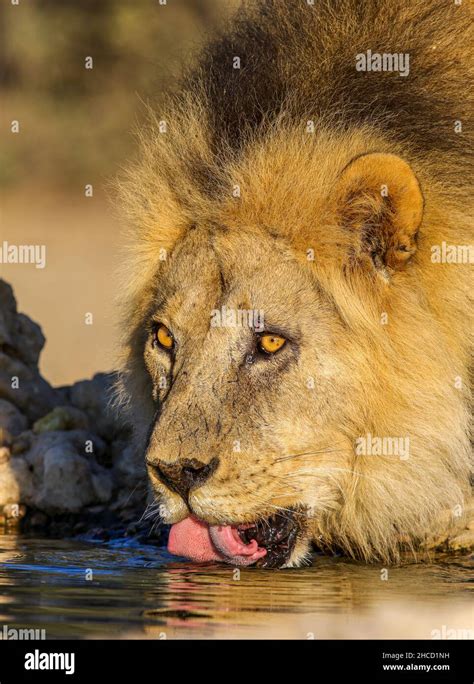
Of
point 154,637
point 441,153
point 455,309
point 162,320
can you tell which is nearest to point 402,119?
point 441,153

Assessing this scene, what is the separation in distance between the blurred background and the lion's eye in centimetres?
1151

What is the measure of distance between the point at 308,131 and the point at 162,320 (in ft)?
4.01

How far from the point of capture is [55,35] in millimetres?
26219

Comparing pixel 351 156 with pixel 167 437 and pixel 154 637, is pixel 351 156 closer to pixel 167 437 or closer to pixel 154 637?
pixel 167 437

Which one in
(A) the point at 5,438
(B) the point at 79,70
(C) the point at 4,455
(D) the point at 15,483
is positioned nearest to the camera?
(D) the point at 15,483

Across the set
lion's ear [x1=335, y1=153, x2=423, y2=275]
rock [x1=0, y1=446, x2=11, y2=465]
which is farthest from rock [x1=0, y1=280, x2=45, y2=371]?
lion's ear [x1=335, y1=153, x2=423, y2=275]

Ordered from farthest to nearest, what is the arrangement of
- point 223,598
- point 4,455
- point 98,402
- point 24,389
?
point 98,402 → point 24,389 → point 4,455 → point 223,598

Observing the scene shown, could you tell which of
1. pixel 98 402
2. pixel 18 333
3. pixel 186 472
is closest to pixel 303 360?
pixel 186 472

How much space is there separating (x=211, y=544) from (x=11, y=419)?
3135 millimetres

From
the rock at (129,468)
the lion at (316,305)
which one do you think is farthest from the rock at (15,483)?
the lion at (316,305)

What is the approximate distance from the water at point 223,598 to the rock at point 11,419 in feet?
5.82

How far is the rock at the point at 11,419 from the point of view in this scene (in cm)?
1031

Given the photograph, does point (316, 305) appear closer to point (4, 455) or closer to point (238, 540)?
point (238, 540)

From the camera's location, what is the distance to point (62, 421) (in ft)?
33.8
